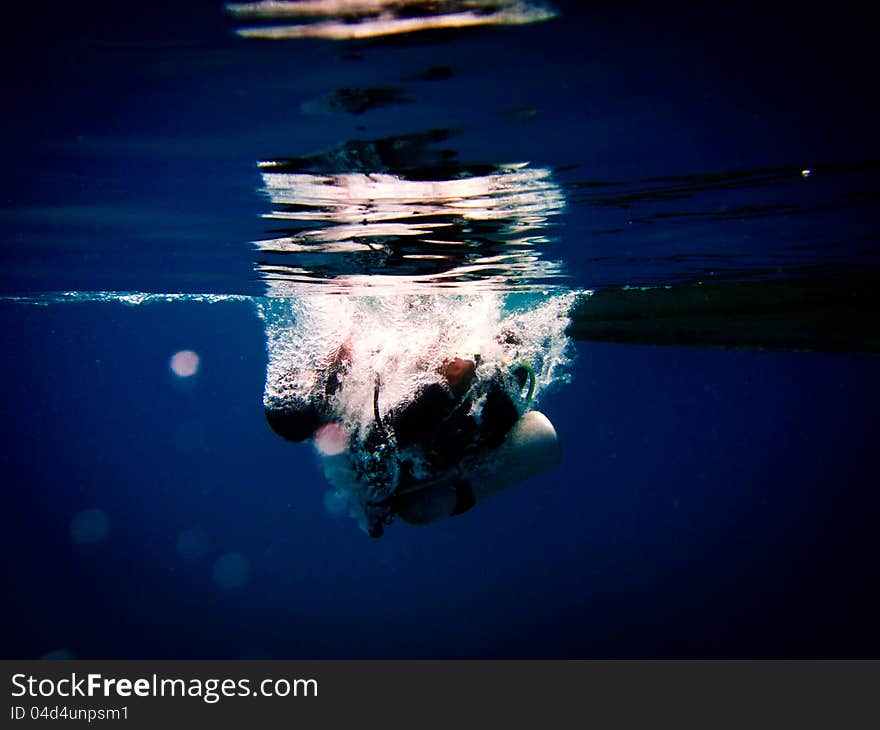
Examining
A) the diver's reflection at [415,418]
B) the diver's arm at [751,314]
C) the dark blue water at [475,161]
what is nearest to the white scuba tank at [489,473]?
the diver's reflection at [415,418]

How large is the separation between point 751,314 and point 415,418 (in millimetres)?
10830

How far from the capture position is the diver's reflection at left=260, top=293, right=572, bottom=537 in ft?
18.6

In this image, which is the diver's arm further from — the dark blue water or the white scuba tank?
the white scuba tank

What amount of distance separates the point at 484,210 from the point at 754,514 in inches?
2966

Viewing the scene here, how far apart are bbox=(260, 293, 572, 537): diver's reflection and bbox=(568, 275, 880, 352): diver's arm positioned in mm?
8156

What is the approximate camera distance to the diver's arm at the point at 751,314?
459 inches

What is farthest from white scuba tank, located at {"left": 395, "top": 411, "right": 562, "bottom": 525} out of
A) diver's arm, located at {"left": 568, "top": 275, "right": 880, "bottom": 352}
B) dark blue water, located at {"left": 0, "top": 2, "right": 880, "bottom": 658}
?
diver's arm, located at {"left": 568, "top": 275, "right": 880, "bottom": 352}

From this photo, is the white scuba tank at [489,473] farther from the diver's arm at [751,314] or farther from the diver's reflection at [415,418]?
the diver's arm at [751,314]

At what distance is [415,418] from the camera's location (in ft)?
18.2

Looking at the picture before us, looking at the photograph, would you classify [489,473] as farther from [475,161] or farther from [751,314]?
[751,314]

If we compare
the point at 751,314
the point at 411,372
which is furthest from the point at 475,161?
the point at 751,314

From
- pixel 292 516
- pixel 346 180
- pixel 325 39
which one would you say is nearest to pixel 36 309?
pixel 346 180

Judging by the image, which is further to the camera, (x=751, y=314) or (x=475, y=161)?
(x=751, y=314)

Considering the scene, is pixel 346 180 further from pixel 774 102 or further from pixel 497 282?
pixel 497 282
